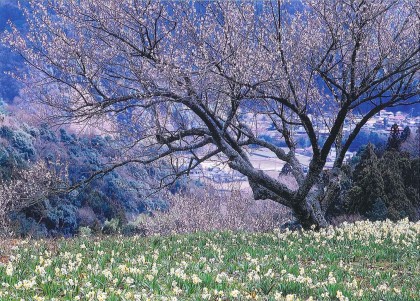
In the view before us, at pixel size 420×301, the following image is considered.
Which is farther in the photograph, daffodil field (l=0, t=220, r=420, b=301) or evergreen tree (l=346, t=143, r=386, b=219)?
evergreen tree (l=346, t=143, r=386, b=219)

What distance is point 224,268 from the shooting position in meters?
7.09

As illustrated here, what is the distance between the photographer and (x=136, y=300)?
16.0ft

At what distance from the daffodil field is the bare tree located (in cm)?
276

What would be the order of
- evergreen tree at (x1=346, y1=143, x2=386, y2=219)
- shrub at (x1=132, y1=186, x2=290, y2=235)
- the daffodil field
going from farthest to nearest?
1. shrub at (x1=132, y1=186, x2=290, y2=235)
2. evergreen tree at (x1=346, y1=143, x2=386, y2=219)
3. the daffodil field

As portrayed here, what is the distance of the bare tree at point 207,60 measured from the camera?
11.1 meters

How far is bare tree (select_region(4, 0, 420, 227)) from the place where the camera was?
11102mm

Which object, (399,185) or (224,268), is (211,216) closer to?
(399,185)

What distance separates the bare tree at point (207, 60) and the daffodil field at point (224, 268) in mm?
2763

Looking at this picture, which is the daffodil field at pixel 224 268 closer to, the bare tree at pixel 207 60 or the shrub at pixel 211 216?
the bare tree at pixel 207 60

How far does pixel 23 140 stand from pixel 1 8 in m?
33.2

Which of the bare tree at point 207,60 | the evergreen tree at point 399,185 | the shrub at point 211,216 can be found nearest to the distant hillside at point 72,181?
the shrub at point 211,216

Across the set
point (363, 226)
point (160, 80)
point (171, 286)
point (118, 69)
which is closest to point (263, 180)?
point (363, 226)

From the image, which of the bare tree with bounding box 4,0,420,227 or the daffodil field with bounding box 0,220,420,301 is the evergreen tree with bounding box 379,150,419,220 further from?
the daffodil field with bounding box 0,220,420,301

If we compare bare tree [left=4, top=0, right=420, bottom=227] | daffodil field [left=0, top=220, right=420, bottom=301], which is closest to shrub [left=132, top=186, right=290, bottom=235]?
bare tree [left=4, top=0, right=420, bottom=227]
